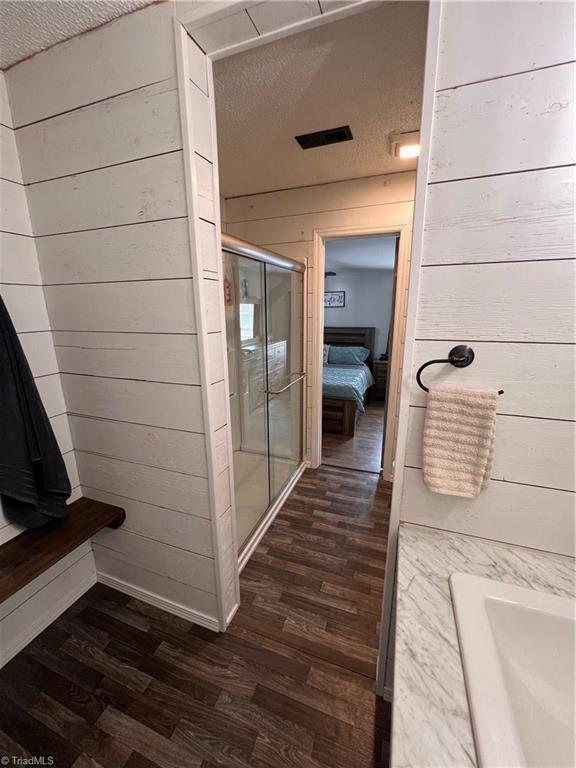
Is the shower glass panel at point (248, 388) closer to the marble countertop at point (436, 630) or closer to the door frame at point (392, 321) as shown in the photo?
the door frame at point (392, 321)

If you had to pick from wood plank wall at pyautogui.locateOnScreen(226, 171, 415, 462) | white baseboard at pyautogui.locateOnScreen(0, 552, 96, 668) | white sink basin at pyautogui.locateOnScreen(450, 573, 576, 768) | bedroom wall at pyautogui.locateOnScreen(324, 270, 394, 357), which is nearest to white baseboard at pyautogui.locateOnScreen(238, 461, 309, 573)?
wood plank wall at pyautogui.locateOnScreen(226, 171, 415, 462)

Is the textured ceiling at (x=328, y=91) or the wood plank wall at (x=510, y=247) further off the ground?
the textured ceiling at (x=328, y=91)

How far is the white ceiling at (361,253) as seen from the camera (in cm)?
→ 341

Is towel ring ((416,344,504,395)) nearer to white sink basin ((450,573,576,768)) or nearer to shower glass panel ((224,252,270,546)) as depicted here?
white sink basin ((450,573,576,768))

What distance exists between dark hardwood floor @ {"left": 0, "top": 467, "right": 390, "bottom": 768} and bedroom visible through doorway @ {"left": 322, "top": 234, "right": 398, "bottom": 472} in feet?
4.84

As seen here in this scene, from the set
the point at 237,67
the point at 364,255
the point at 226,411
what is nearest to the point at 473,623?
the point at 226,411

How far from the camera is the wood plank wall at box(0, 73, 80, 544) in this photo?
3.76 ft

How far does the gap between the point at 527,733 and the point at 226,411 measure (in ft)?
3.69

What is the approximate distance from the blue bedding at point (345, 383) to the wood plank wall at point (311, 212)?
93cm

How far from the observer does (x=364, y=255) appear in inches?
162

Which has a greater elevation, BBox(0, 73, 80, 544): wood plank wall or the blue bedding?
BBox(0, 73, 80, 544): wood plank wall

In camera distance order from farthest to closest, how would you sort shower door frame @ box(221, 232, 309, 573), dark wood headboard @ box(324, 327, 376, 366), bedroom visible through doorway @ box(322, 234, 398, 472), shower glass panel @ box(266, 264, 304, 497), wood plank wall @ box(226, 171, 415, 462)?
1. dark wood headboard @ box(324, 327, 376, 366)
2. bedroom visible through doorway @ box(322, 234, 398, 472)
3. shower glass panel @ box(266, 264, 304, 497)
4. wood plank wall @ box(226, 171, 415, 462)
5. shower door frame @ box(221, 232, 309, 573)

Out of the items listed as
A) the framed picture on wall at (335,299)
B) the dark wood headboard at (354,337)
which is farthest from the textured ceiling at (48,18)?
the framed picture on wall at (335,299)

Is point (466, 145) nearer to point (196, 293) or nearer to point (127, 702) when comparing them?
point (196, 293)
